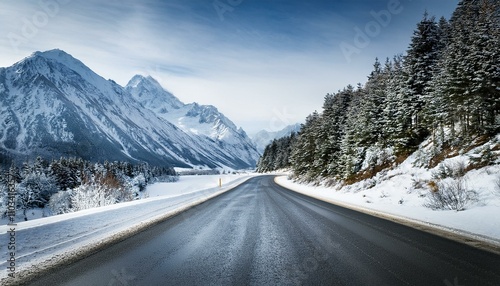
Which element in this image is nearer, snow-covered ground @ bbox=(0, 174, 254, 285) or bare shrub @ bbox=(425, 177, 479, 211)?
snow-covered ground @ bbox=(0, 174, 254, 285)

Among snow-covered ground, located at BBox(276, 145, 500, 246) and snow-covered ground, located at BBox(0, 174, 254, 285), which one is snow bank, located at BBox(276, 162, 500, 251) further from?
snow-covered ground, located at BBox(0, 174, 254, 285)

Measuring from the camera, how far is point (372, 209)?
13797mm

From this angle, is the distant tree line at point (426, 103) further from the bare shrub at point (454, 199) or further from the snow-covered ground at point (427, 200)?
the bare shrub at point (454, 199)

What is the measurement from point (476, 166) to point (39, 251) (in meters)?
16.5

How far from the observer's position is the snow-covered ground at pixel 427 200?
8.43 meters

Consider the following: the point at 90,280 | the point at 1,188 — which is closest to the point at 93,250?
the point at 90,280

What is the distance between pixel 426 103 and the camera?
22.0 meters

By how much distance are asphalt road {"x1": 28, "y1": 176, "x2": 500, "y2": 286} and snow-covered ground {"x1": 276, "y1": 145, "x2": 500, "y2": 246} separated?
5.02 ft

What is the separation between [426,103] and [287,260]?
20.8 metres

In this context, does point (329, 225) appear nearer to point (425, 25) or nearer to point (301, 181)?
point (425, 25)

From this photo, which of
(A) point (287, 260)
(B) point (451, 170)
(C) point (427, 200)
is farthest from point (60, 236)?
(B) point (451, 170)

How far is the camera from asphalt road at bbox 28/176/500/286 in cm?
469

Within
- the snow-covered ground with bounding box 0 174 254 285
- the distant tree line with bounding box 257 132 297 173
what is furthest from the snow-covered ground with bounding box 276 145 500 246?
the distant tree line with bounding box 257 132 297 173

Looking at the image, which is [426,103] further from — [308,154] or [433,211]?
[308,154]
